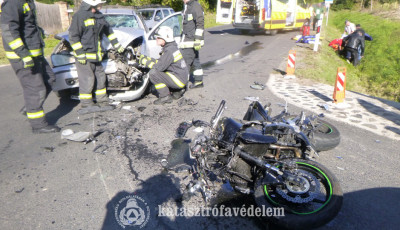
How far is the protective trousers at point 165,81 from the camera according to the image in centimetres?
564

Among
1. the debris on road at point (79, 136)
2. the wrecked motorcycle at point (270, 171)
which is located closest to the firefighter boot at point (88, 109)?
the debris on road at point (79, 136)

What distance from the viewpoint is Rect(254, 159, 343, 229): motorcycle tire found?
245 centimetres

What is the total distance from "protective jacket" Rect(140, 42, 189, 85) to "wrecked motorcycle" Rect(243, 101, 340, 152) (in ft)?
8.09

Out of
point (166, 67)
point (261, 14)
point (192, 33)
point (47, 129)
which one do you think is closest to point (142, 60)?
point (166, 67)

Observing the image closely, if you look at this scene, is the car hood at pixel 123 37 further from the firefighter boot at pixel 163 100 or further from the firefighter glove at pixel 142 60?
the firefighter boot at pixel 163 100

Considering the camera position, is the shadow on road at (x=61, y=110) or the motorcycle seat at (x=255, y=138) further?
the shadow on road at (x=61, y=110)

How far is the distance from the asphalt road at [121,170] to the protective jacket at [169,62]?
0.75m

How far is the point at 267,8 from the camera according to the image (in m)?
16.4

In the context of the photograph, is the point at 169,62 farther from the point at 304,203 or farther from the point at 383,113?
the point at 383,113

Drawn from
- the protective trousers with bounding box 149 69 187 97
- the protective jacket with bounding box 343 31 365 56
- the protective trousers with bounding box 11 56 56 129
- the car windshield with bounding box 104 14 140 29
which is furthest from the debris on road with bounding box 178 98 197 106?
the protective jacket with bounding box 343 31 365 56

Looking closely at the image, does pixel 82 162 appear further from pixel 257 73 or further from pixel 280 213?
pixel 257 73

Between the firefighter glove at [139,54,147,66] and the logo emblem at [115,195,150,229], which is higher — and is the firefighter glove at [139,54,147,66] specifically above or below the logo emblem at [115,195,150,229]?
above

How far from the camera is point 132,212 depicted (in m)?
2.84

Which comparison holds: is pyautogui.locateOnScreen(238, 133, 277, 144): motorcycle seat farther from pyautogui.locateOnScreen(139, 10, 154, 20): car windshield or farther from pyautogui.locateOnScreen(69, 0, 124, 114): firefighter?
pyautogui.locateOnScreen(139, 10, 154, 20): car windshield
